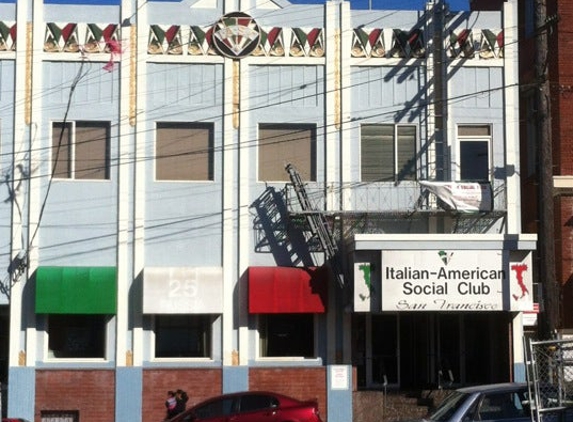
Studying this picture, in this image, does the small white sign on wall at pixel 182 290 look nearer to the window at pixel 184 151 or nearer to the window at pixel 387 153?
the window at pixel 184 151

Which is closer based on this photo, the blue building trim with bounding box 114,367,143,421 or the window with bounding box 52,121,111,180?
the blue building trim with bounding box 114,367,143,421

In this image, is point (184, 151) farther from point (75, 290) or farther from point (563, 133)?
point (563, 133)

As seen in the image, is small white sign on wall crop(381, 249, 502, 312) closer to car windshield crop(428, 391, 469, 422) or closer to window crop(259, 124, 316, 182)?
window crop(259, 124, 316, 182)

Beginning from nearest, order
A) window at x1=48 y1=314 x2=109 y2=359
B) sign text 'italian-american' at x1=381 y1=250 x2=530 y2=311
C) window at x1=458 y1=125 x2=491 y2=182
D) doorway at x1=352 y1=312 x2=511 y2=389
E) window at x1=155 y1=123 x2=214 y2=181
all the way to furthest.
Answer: sign text 'italian-american' at x1=381 y1=250 x2=530 y2=311, window at x1=48 y1=314 x2=109 y2=359, window at x1=155 y1=123 x2=214 y2=181, window at x1=458 y1=125 x2=491 y2=182, doorway at x1=352 y1=312 x2=511 y2=389

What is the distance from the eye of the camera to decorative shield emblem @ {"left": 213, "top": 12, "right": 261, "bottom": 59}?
26219 millimetres

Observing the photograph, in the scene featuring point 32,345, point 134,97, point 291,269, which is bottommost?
point 32,345

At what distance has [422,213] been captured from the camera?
25.8m

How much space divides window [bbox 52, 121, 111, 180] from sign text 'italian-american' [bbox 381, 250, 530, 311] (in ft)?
22.7

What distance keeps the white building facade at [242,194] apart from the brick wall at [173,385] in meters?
0.04

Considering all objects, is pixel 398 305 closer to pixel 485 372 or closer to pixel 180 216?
pixel 485 372

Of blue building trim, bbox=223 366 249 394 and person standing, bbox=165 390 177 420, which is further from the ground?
blue building trim, bbox=223 366 249 394

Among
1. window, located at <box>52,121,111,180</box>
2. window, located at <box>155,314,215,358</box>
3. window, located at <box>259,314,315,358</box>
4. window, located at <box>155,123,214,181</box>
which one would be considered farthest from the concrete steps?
window, located at <box>52,121,111,180</box>

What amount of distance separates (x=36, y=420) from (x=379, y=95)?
35.4 feet

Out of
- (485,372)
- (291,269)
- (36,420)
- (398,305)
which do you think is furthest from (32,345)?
(485,372)
